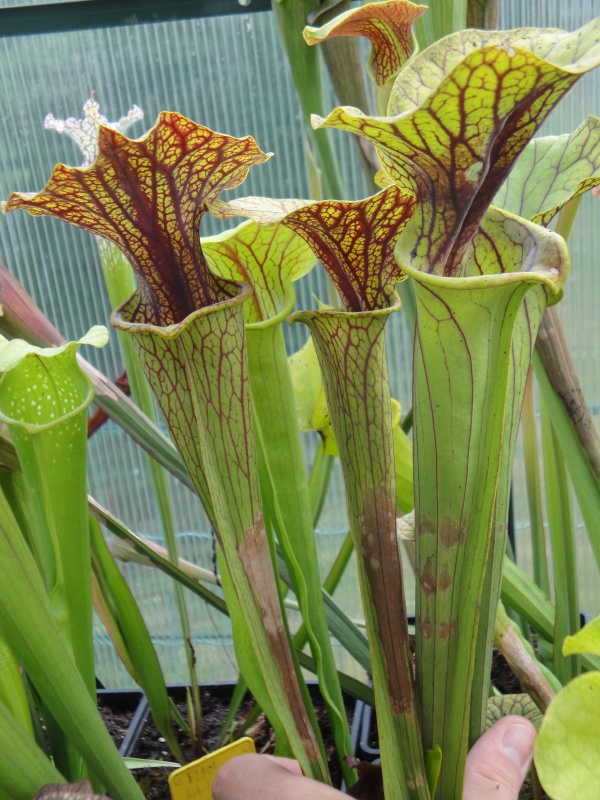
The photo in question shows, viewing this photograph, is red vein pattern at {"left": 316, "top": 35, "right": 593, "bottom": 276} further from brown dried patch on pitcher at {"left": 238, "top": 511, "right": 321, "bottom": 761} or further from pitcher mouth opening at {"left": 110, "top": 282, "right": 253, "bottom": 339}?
brown dried patch on pitcher at {"left": 238, "top": 511, "right": 321, "bottom": 761}

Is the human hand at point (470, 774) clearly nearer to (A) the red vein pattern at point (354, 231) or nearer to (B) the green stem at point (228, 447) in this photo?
(B) the green stem at point (228, 447)

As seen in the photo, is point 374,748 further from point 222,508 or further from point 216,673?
point 216,673

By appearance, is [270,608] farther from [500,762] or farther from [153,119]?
[153,119]

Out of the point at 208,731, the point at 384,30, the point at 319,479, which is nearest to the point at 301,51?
the point at 384,30

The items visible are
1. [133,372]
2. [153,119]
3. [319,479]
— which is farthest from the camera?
[153,119]

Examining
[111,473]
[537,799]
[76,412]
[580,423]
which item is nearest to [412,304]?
[580,423]

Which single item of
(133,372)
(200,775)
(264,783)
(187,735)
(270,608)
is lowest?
(187,735)

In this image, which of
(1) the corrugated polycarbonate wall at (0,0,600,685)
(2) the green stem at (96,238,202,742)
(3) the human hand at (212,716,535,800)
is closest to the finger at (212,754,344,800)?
(3) the human hand at (212,716,535,800)
